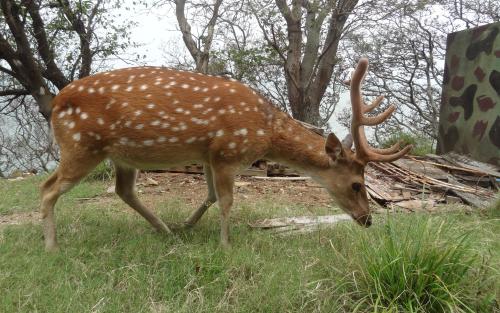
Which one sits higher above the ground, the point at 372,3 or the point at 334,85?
the point at 372,3

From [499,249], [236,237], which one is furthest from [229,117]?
[499,249]

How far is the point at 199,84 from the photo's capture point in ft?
13.6

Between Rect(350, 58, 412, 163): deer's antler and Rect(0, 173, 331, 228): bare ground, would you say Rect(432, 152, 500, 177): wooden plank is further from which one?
Rect(350, 58, 412, 163): deer's antler

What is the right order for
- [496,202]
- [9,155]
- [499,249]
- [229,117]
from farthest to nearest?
[9,155]
[496,202]
[229,117]
[499,249]

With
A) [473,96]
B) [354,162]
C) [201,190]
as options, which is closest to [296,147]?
[354,162]

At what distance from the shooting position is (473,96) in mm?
8875

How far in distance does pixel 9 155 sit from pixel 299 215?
21274 millimetres

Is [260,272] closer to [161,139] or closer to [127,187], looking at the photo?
[161,139]

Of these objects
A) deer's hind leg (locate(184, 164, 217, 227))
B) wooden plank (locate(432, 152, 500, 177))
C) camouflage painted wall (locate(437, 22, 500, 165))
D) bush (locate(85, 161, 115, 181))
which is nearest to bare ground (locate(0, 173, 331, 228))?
bush (locate(85, 161, 115, 181))

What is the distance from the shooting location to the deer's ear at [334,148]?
425 centimetres

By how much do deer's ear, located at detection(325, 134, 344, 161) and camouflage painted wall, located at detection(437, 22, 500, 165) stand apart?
5.07 meters

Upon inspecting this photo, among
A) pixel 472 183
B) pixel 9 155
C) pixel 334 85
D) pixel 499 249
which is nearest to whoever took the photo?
pixel 499 249

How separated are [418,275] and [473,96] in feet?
23.0

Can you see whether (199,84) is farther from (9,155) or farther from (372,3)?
(9,155)
